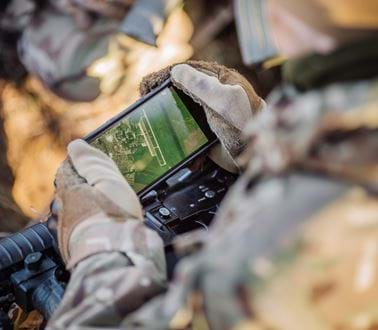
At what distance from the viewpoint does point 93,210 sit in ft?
3.26

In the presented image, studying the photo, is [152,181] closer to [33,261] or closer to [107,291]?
[33,261]

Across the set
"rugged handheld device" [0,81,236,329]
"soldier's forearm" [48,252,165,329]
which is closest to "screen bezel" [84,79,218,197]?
"rugged handheld device" [0,81,236,329]

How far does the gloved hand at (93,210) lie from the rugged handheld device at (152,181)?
0.31 ft

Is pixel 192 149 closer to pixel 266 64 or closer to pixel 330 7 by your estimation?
pixel 266 64

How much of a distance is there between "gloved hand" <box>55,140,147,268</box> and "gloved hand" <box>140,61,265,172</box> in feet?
0.85

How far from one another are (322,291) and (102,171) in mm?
487

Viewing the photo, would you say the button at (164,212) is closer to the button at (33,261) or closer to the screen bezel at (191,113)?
the screen bezel at (191,113)

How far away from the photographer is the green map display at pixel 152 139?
4.17ft

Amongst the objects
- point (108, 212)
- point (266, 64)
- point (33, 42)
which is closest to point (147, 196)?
point (108, 212)

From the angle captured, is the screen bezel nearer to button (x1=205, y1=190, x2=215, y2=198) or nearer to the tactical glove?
button (x1=205, y1=190, x2=215, y2=198)

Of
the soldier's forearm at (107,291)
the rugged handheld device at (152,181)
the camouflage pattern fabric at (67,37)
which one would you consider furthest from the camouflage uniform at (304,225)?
the camouflage pattern fabric at (67,37)

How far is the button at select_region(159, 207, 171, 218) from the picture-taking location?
4.10ft

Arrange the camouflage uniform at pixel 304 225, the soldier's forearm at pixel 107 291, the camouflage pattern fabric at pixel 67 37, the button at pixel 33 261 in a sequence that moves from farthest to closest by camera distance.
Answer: the camouflage pattern fabric at pixel 67 37 → the button at pixel 33 261 → the soldier's forearm at pixel 107 291 → the camouflage uniform at pixel 304 225

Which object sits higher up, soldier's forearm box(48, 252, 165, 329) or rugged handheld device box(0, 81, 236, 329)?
soldier's forearm box(48, 252, 165, 329)
